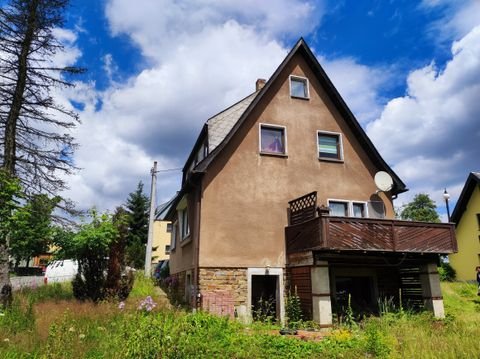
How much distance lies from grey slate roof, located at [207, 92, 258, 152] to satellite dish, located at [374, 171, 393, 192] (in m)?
6.65

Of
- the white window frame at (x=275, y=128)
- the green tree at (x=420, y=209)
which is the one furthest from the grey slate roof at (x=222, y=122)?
the green tree at (x=420, y=209)

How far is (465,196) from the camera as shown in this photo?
30.3 metres

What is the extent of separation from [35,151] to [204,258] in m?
7.66

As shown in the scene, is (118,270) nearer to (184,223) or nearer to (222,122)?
(184,223)

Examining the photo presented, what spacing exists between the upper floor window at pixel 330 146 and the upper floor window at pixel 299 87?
192cm

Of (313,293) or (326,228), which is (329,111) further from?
(313,293)

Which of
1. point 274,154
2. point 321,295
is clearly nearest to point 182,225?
point 274,154

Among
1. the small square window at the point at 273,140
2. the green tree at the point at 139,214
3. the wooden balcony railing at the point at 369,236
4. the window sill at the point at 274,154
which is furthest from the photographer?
the green tree at the point at 139,214

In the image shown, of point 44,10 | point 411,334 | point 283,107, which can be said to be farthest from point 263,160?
point 44,10

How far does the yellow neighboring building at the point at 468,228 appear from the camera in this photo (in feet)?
94.0

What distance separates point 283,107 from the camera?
1603 centimetres

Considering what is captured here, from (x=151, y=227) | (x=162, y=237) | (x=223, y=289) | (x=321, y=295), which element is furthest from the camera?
(x=162, y=237)

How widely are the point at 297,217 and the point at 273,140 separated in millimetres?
3567

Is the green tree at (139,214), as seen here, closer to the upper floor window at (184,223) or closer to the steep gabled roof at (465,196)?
the upper floor window at (184,223)
